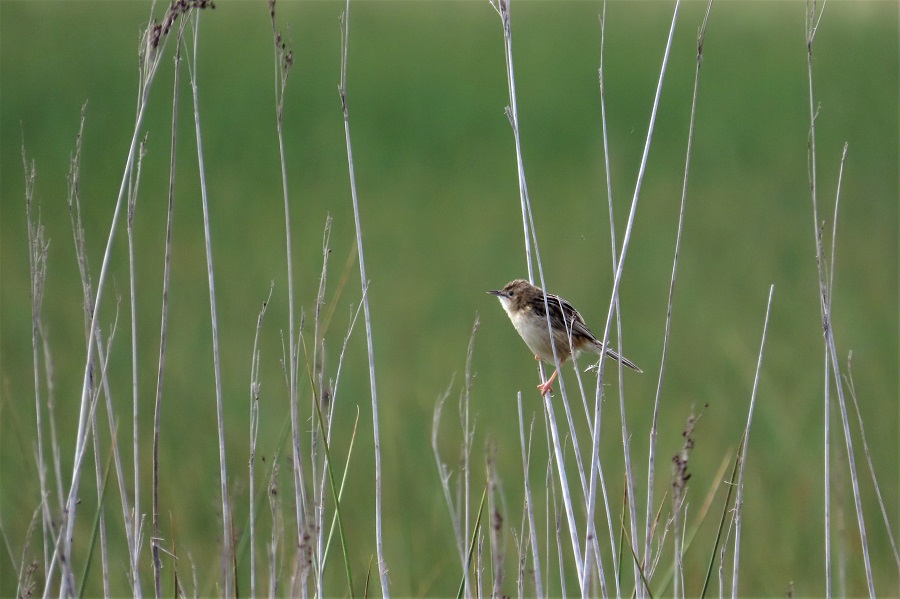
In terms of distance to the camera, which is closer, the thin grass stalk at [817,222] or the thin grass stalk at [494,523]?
the thin grass stalk at [494,523]

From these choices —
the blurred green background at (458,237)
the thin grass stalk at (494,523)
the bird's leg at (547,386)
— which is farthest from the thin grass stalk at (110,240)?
the bird's leg at (547,386)

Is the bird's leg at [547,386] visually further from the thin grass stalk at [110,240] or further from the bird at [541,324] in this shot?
the thin grass stalk at [110,240]

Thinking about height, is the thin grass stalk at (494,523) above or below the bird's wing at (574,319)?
below

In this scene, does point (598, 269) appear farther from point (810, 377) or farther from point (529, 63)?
point (529, 63)

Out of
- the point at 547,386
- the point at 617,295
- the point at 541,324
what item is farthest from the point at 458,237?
the point at 617,295

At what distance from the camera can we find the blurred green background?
24.7ft

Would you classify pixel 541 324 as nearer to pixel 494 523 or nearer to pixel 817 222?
pixel 817 222

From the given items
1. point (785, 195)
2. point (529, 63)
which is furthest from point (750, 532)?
point (529, 63)

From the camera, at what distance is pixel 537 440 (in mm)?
8438

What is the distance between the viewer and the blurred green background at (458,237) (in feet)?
24.7

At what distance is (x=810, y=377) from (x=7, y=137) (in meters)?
10.9

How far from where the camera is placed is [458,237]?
11.9m

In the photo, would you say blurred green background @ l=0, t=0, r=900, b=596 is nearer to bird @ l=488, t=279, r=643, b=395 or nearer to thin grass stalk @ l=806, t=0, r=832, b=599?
thin grass stalk @ l=806, t=0, r=832, b=599

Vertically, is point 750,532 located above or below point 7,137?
below
